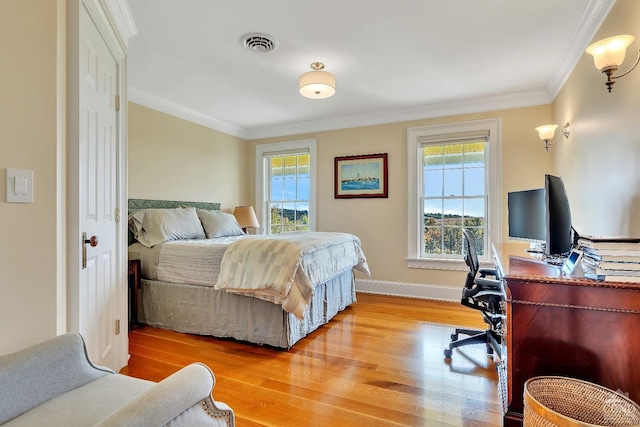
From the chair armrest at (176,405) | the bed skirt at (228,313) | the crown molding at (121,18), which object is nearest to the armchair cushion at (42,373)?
the chair armrest at (176,405)

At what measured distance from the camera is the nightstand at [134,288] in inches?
119

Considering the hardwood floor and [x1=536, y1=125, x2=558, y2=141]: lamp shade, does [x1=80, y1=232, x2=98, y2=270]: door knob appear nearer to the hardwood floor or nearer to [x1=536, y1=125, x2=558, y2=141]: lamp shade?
the hardwood floor

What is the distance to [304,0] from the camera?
207 centimetres

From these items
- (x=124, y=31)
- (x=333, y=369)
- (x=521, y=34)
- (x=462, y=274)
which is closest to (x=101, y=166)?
(x=124, y=31)

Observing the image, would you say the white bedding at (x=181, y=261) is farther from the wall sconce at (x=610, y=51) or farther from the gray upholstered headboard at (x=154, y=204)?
the wall sconce at (x=610, y=51)

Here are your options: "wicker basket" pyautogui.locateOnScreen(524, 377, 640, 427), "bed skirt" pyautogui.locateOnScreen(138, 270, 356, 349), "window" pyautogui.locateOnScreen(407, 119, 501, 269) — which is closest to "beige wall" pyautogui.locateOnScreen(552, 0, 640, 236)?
"window" pyautogui.locateOnScreen(407, 119, 501, 269)

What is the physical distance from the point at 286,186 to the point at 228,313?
2.69 m

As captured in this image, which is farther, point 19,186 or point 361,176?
point 361,176

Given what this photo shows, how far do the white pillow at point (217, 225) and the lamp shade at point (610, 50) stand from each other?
3.54 m

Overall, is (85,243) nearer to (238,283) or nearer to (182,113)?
(238,283)

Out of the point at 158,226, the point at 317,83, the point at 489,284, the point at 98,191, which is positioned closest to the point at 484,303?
the point at 489,284

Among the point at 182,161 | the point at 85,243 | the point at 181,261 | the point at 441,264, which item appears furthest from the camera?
the point at 182,161

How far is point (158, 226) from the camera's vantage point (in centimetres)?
326

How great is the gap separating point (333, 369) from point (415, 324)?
4.02 ft
